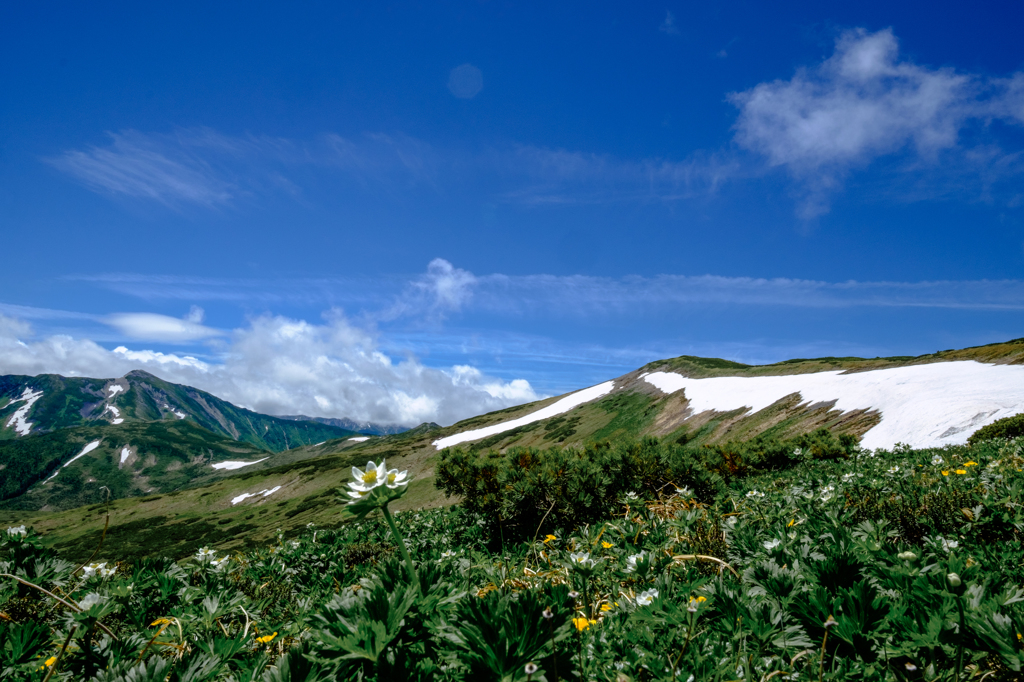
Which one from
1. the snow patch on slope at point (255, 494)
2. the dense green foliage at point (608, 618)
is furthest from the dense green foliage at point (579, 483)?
the snow patch on slope at point (255, 494)

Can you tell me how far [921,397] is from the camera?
812 inches

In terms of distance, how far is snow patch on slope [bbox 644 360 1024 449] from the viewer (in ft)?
53.7

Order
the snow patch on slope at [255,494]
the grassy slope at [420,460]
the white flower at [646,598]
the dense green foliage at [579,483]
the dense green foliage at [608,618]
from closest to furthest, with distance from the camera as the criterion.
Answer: the dense green foliage at [608,618], the white flower at [646,598], the dense green foliage at [579,483], the grassy slope at [420,460], the snow patch on slope at [255,494]

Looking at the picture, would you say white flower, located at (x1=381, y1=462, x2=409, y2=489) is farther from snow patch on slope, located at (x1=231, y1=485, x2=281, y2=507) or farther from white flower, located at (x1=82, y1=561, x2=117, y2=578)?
snow patch on slope, located at (x1=231, y1=485, x2=281, y2=507)

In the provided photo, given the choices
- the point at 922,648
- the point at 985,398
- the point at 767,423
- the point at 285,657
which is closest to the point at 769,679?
the point at 922,648

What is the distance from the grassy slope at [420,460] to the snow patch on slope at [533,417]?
8.47ft

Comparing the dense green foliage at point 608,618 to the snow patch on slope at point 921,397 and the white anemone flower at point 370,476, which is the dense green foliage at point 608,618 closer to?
the white anemone flower at point 370,476

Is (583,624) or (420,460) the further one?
(420,460)

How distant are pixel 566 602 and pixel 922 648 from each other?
121 cm

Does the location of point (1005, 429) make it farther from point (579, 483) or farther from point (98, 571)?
point (98, 571)

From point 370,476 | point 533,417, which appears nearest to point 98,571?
point 370,476

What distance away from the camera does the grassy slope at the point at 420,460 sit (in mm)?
29906

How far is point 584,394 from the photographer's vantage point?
252 feet

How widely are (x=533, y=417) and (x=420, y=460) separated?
742 inches
